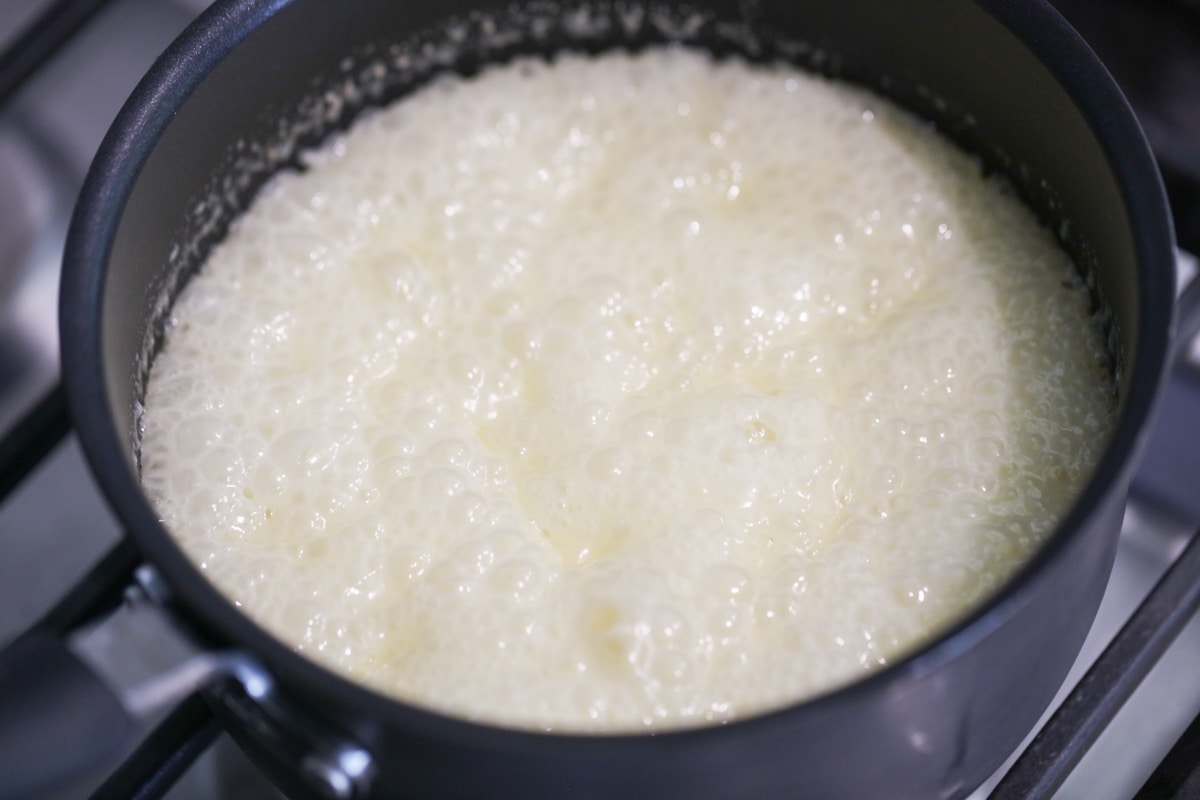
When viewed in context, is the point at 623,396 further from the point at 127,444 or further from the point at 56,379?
the point at 56,379

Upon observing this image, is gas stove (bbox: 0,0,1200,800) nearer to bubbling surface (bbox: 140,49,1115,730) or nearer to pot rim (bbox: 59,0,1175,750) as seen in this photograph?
bubbling surface (bbox: 140,49,1115,730)

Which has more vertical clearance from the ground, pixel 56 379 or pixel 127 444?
pixel 127 444

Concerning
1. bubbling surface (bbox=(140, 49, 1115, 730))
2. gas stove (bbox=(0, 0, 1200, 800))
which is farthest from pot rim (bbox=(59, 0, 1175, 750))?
gas stove (bbox=(0, 0, 1200, 800))

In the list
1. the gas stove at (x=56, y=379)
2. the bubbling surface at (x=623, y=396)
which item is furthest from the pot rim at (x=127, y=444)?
the gas stove at (x=56, y=379)

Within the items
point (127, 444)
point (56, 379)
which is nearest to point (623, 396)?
point (127, 444)

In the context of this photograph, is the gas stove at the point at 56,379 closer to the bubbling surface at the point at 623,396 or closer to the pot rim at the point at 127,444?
the bubbling surface at the point at 623,396

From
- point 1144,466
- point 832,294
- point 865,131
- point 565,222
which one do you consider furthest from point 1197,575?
point 565,222
